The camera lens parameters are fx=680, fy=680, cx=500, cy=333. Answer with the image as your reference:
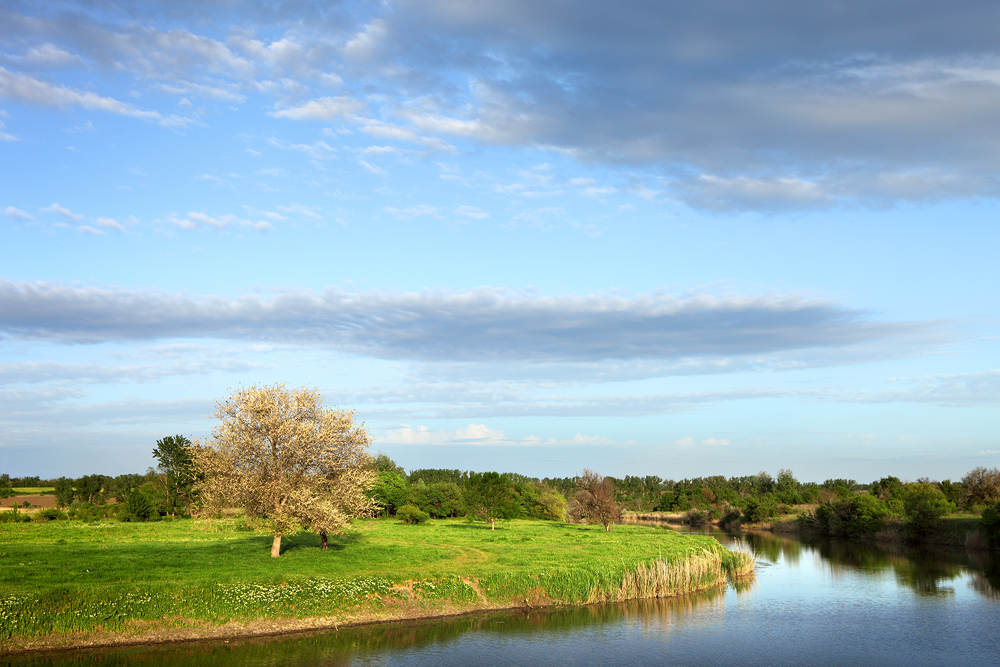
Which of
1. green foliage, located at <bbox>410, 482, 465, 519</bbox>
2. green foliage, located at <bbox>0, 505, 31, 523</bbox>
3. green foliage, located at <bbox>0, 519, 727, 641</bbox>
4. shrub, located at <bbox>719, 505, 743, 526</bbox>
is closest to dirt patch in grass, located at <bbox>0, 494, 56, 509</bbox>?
green foliage, located at <bbox>0, 505, 31, 523</bbox>

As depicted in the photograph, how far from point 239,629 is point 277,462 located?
14172 millimetres

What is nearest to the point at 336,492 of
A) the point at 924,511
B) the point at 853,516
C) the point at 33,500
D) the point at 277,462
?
the point at 277,462

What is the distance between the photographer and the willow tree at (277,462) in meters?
48.7

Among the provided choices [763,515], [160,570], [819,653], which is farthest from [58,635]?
[763,515]

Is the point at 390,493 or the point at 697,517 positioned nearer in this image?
the point at 390,493

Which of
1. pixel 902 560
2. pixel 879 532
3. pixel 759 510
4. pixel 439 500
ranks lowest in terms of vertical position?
pixel 902 560

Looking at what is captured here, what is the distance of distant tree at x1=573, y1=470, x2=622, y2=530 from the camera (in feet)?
342

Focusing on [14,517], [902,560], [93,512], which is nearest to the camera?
[902,560]

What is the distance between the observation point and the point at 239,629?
37.6m

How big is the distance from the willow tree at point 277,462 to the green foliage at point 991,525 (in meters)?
78.8

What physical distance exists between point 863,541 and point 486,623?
85035 millimetres

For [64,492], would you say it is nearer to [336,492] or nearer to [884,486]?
[336,492]

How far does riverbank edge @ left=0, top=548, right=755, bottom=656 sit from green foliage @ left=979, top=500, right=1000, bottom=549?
65020 millimetres

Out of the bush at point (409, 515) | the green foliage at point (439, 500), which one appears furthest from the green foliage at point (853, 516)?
the bush at point (409, 515)
